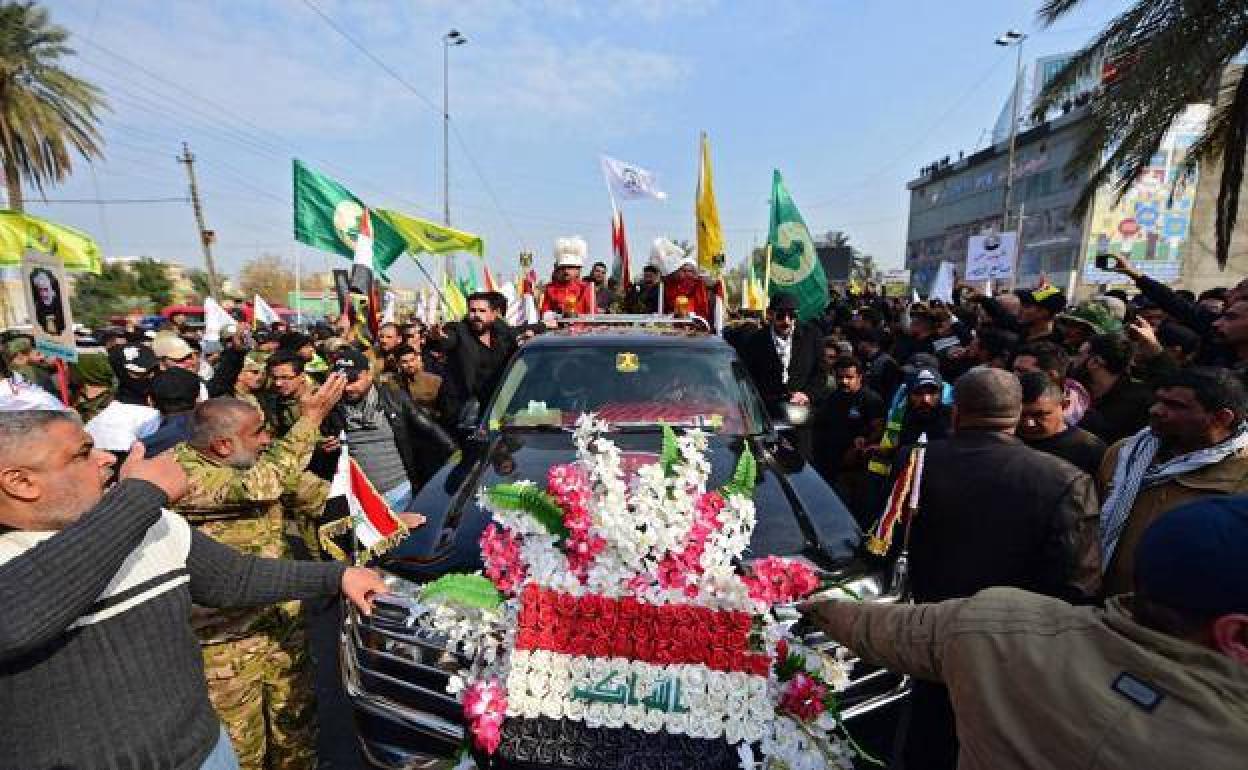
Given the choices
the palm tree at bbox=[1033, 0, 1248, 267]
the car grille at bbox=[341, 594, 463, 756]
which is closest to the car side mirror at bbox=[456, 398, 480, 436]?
the car grille at bbox=[341, 594, 463, 756]

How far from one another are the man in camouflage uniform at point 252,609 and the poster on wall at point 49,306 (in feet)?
12.4

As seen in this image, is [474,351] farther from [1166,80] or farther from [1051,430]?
[1166,80]

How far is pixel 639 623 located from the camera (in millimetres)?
1860

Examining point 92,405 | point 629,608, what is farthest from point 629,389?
point 92,405

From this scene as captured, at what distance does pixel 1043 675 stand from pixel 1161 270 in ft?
132

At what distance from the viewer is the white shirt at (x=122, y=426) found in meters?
4.26

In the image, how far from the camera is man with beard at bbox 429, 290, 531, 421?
595 cm

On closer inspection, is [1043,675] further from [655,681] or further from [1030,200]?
[1030,200]

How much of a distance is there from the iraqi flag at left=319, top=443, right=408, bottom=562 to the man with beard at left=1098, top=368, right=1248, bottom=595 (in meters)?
2.88

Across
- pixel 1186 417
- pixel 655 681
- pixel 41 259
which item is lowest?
pixel 655 681

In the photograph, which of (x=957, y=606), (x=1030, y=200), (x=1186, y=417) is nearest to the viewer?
(x=957, y=606)

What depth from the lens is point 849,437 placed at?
5.09 metres

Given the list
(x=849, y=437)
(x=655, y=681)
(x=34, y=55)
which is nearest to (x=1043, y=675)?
(x=655, y=681)

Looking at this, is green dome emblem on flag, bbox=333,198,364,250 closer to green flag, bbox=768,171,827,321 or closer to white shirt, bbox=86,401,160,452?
white shirt, bbox=86,401,160,452
